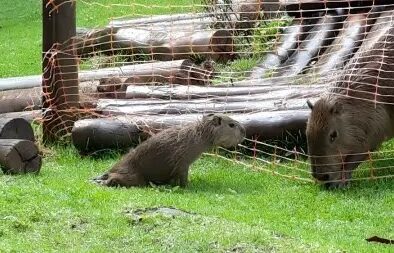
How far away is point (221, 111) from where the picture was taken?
1165 cm

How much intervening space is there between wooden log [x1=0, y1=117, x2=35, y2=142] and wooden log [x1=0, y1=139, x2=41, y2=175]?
40cm

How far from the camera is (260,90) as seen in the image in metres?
12.2

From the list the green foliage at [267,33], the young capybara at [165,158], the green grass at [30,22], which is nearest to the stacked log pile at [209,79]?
the green foliage at [267,33]

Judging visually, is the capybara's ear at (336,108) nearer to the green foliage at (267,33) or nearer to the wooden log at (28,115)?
the wooden log at (28,115)

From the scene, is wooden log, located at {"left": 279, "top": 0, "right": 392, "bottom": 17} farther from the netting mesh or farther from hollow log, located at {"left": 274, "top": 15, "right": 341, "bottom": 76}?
hollow log, located at {"left": 274, "top": 15, "right": 341, "bottom": 76}

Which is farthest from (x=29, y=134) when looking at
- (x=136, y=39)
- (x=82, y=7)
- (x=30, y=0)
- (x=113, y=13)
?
(x=30, y=0)

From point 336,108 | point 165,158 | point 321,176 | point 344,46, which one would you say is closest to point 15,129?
point 165,158

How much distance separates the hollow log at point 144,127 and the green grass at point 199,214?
33cm

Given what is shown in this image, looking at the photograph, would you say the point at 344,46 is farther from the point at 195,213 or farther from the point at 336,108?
the point at 195,213

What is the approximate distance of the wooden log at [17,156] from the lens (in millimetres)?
9758

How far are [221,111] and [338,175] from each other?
7.83ft

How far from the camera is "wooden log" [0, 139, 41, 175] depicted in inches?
384

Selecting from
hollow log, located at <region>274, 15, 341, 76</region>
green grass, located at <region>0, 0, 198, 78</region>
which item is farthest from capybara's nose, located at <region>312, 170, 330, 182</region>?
green grass, located at <region>0, 0, 198, 78</region>

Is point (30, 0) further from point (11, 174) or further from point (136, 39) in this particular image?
point (11, 174)
